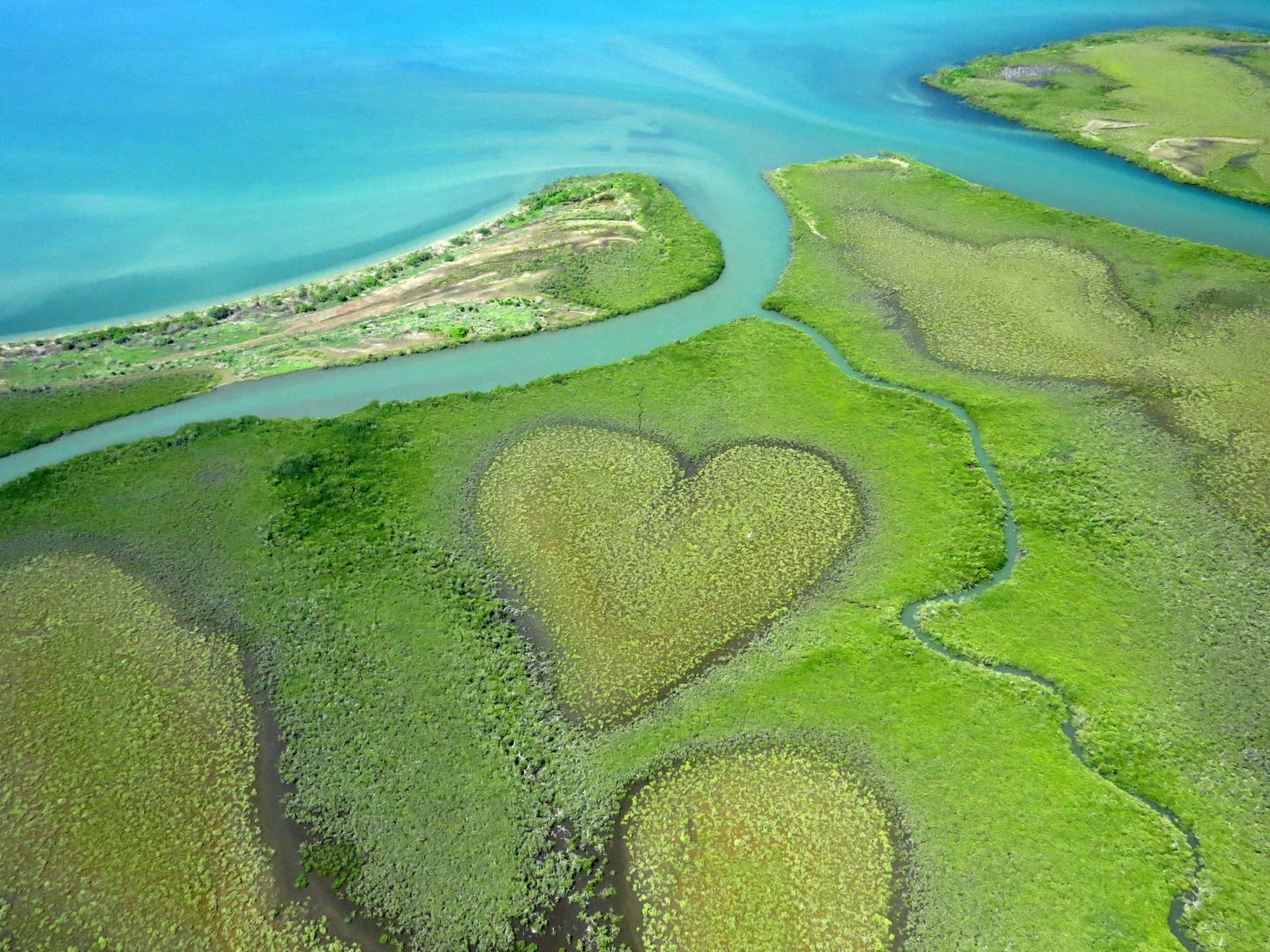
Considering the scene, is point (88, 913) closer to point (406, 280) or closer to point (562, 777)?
point (562, 777)

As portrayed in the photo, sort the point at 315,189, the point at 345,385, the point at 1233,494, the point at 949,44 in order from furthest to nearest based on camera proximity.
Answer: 1. the point at 949,44
2. the point at 315,189
3. the point at 345,385
4. the point at 1233,494

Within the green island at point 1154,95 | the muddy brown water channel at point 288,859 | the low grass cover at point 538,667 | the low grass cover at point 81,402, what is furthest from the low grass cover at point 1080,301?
the low grass cover at point 81,402

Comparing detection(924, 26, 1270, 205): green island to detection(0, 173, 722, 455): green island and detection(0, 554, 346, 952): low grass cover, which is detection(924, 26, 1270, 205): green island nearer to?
detection(0, 173, 722, 455): green island

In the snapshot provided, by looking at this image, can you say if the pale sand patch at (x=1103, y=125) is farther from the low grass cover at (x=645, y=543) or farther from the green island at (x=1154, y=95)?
the low grass cover at (x=645, y=543)

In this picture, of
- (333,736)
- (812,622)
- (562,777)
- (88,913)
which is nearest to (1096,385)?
(812,622)

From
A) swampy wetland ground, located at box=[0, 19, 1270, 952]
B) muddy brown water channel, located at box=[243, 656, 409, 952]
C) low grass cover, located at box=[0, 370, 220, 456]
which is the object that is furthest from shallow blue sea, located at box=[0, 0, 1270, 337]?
muddy brown water channel, located at box=[243, 656, 409, 952]

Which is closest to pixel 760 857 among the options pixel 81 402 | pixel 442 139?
pixel 81 402

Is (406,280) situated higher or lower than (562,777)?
higher
